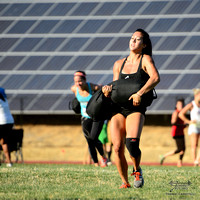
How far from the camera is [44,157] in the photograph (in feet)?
67.2

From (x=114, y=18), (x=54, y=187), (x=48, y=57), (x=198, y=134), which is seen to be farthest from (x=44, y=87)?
(x=54, y=187)

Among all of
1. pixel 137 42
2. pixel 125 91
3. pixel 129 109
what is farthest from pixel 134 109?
pixel 137 42

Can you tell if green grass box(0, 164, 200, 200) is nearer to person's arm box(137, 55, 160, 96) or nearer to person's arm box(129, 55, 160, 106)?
person's arm box(129, 55, 160, 106)

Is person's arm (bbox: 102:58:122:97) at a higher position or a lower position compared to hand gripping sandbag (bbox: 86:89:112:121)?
higher

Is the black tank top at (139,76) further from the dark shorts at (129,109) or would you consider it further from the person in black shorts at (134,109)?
the dark shorts at (129,109)

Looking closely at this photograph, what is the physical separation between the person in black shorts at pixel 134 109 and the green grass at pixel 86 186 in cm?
33

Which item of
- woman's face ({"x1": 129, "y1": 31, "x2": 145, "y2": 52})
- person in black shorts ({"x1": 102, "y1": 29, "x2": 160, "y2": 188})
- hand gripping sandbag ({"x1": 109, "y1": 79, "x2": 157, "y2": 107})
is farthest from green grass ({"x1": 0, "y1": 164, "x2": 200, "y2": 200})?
woman's face ({"x1": 129, "y1": 31, "x2": 145, "y2": 52})

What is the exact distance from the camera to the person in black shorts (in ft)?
18.4

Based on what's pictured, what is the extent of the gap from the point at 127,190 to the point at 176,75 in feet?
50.6

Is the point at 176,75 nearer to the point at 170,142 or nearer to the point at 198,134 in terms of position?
the point at 170,142

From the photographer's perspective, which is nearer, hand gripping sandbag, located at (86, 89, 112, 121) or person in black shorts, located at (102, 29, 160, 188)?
person in black shorts, located at (102, 29, 160, 188)

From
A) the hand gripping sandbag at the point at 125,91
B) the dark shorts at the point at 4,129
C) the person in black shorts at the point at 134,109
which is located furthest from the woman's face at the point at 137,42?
the dark shorts at the point at 4,129

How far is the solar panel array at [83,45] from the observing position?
67.8 ft

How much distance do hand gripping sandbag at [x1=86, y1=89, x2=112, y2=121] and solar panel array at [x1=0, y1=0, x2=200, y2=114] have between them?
14070 millimetres
